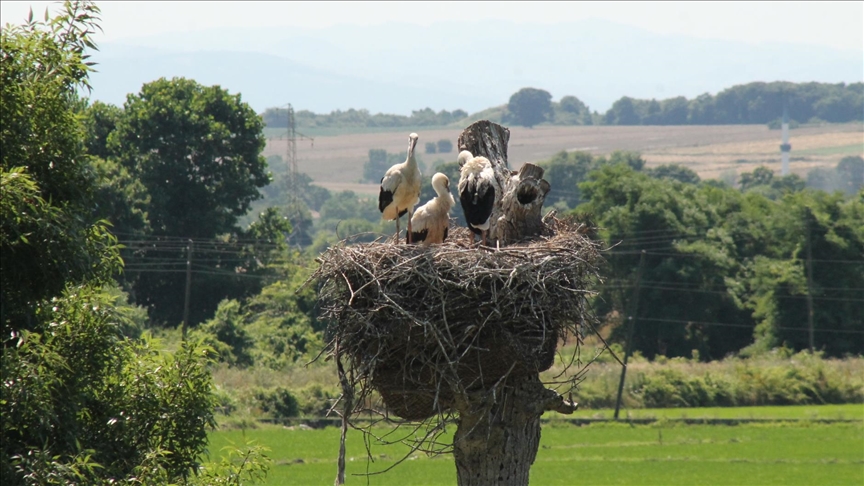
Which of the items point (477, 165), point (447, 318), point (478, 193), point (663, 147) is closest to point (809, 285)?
point (477, 165)

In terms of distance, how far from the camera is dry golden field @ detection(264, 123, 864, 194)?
15862 cm

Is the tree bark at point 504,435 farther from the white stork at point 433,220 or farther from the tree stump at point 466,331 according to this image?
the white stork at point 433,220

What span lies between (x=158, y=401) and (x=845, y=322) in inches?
1566

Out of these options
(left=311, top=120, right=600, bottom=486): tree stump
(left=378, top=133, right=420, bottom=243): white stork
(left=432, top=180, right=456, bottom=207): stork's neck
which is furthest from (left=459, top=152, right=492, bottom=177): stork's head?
(left=378, top=133, right=420, bottom=243): white stork

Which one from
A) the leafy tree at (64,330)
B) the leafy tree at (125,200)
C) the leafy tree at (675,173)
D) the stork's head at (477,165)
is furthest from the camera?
the leafy tree at (675,173)

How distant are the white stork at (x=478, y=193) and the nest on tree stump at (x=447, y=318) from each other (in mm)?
595

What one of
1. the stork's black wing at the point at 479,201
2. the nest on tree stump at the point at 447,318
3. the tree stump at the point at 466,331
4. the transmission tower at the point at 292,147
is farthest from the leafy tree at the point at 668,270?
the nest on tree stump at the point at 447,318

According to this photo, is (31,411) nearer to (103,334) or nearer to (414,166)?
(103,334)

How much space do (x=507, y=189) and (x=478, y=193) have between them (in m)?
0.25

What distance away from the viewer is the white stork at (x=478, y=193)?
9375mm

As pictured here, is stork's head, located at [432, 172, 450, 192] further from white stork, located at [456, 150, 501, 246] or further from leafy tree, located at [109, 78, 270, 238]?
leafy tree, located at [109, 78, 270, 238]

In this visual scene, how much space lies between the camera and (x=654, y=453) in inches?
1083

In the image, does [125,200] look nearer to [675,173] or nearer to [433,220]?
[433,220]

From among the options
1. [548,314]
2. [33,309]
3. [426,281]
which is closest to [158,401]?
[33,309]
